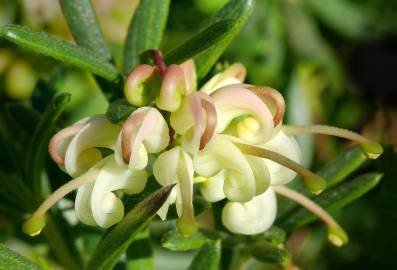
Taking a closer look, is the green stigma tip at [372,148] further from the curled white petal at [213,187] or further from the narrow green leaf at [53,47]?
the narrow green leaf at [53,47]

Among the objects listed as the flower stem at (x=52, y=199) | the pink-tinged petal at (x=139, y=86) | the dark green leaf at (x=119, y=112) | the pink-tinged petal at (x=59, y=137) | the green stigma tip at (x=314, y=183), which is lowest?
the green stigma tip at (x=314, y=183)

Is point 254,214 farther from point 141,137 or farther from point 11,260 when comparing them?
point 11,260

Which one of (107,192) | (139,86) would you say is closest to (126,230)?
(107,192)

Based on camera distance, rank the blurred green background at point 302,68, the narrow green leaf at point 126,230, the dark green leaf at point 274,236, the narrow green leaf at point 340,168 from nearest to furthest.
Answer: the narrow green leaf at point 126,230
the dark green leaf at point 274,236
the narrow green leaf at point 340,168
the blurred green background at point 302,68

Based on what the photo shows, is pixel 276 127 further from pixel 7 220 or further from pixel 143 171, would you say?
pixel 7 220

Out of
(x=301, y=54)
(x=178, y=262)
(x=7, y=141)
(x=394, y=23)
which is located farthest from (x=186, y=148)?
(x=394, y=23)

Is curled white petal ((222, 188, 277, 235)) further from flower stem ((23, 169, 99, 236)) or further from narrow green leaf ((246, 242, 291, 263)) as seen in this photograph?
flower stem ((23, 169, 99, 236))

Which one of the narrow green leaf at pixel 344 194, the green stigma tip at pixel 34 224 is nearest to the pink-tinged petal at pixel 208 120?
the green stigma tip at pixel 34 224
